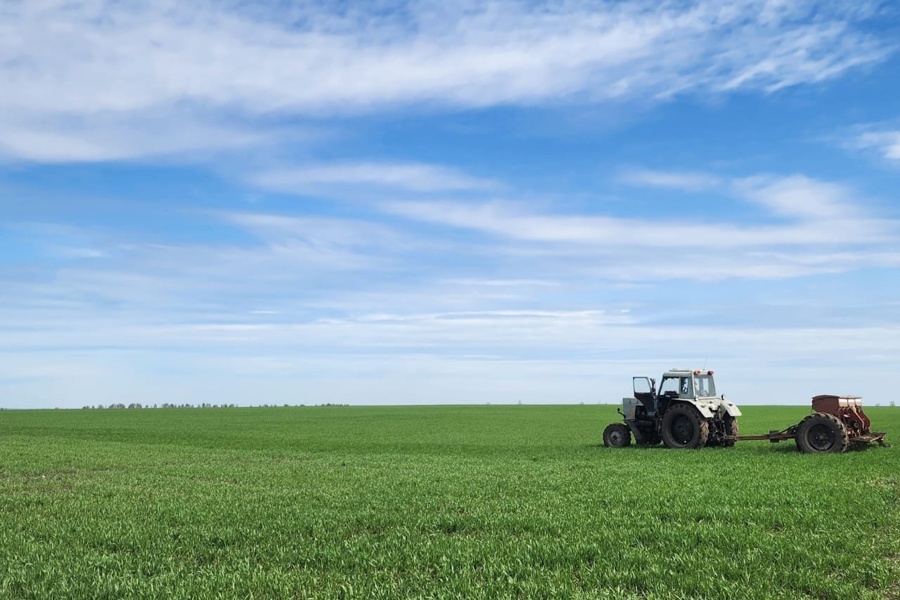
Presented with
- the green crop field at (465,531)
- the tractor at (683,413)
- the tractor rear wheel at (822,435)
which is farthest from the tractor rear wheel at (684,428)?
the green crop field at (465,531)

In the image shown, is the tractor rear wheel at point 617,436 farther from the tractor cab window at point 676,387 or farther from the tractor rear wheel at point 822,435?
the tractor rear wheel at point 822,435

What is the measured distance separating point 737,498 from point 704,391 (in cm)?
1526

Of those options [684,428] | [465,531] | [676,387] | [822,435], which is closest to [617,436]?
[684,428]

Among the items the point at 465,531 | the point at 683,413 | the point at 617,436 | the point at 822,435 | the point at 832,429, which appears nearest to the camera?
the point at 465,531

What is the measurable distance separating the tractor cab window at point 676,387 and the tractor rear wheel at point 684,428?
0.57 meters

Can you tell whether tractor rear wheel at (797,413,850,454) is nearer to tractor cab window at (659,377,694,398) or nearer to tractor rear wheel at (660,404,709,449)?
tractor rear wheel at (660,404,709,449)

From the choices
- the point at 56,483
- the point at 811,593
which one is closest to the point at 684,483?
the point at 811,593

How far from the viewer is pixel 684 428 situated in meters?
30.6

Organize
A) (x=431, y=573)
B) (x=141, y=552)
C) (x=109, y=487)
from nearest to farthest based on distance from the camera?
(x=431, y=573) → (x=141, y=552) → (x=109, y=487)

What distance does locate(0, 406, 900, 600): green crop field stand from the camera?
1022 centimetres

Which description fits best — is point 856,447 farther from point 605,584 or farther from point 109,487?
point 109,487

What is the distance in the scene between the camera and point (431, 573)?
10828 mm

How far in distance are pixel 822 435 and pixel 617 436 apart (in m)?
8.14

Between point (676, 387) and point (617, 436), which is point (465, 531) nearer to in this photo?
point (676, 387)
